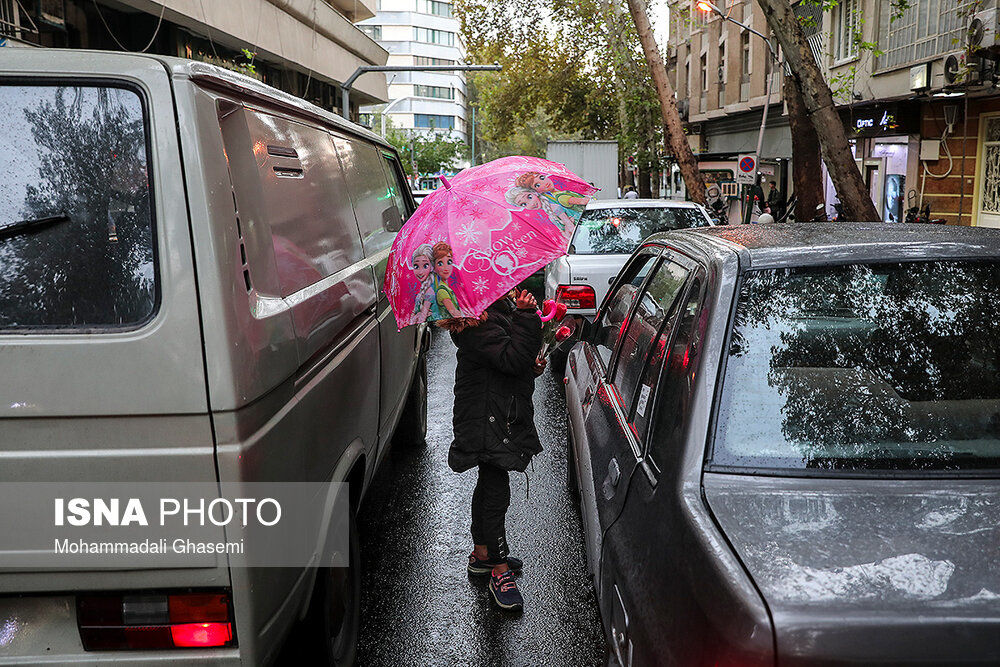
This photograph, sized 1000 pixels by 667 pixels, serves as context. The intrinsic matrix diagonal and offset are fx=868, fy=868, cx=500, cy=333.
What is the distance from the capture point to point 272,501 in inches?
90.0

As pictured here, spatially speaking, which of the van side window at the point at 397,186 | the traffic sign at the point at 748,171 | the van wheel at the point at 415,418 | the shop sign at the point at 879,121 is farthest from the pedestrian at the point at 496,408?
the traffic sign at the point at 748,171

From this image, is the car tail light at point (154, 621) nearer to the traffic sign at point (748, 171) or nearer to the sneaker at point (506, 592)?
the sneaker at point (506, 592)

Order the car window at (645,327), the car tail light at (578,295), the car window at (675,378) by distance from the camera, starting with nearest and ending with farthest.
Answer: the car window at (675,378)
the car window at (645,327)
the car tail light at (578,295)

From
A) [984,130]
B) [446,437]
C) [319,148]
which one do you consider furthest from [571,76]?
[319,148]

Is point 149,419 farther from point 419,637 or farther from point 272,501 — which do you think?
point 419,637

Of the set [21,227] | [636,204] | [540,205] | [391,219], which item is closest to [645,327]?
[540,205]

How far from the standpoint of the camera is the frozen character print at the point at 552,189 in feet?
12.6

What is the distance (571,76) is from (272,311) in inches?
1440

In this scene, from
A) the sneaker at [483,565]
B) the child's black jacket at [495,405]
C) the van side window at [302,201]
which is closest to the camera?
the van side window at [302,201]

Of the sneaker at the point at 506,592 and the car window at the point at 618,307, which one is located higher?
the car window at the point at 618,307

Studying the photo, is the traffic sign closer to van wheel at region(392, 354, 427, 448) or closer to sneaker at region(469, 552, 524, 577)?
van wheel at region(392, 354, 427, 448)

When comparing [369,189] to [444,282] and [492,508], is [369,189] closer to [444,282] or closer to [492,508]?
[444,282]

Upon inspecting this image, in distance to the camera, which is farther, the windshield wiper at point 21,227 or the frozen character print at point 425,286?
the frozen character print at point 425,286

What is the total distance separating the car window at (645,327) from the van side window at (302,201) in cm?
121
